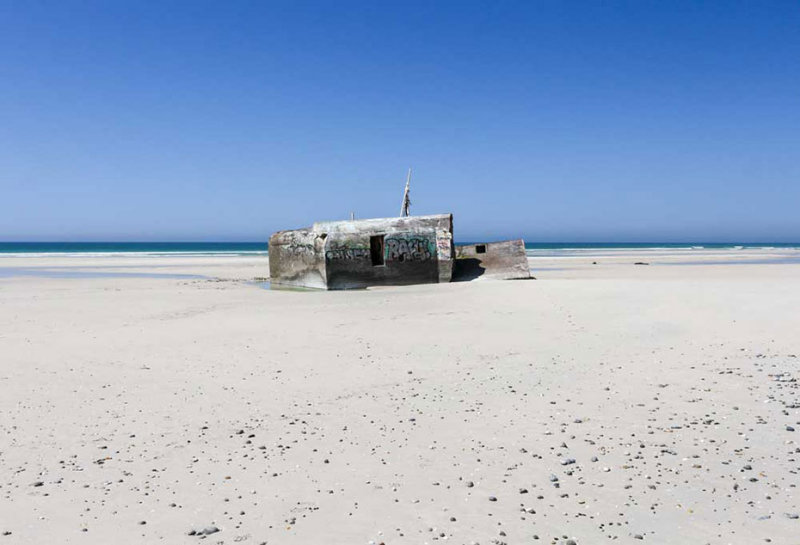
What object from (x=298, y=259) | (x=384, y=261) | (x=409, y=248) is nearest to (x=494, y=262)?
Result: (x=409, y=248)

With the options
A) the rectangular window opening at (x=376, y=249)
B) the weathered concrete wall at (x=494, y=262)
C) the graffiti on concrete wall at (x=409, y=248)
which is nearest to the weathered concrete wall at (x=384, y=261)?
the graffiti on concrete wall at (x=409, y=248)

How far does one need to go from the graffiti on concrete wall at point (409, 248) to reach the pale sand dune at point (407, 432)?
25.6ft

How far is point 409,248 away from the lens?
56.3 feet

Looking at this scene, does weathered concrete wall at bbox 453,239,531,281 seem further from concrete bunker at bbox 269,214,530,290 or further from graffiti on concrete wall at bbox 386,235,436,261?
graffiti on concrete wall at bbox 386,235,436,261

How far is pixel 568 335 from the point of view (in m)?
8.36

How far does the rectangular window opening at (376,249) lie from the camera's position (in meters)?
17.3

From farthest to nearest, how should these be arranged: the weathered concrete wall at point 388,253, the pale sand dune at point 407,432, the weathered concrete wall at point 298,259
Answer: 1. the weathered concrete wall at point 298,259
2. the weathered concrete wall at point 388,253
3. the pale sand dune at point 407,432

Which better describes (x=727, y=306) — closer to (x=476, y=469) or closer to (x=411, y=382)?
(x=411, y=382)

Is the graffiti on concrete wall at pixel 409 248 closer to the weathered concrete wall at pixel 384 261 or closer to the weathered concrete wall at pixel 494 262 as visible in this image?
the weathered concrete wall at pixel 384 261

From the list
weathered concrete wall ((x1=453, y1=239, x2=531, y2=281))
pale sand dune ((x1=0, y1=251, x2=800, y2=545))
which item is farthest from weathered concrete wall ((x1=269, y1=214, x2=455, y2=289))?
pale sand dune ((x1=0, y1=251, x2=800, y2=545))

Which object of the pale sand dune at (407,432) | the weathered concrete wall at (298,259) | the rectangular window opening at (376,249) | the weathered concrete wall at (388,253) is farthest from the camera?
the weathered concrete wall at (298,259)

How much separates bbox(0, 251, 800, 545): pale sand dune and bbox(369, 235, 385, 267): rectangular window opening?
26.3ft

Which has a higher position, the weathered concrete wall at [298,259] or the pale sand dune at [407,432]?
the weathered concrete wall at [298,259]

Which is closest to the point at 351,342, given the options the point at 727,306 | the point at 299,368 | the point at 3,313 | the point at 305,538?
the point at 299,368
